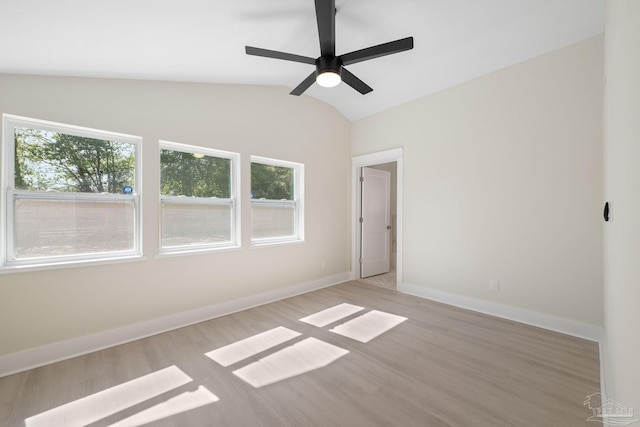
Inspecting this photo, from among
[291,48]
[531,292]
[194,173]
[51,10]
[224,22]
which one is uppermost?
[291,48]

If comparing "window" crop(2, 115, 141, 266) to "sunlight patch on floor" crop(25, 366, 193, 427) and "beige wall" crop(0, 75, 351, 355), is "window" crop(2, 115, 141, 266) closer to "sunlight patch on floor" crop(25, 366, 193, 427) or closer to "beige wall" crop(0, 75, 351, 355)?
"beige wall" crop(0, 75, 351, 355)

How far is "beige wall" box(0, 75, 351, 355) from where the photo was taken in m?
2.19

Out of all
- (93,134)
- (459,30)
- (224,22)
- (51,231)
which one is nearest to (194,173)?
(93,134)

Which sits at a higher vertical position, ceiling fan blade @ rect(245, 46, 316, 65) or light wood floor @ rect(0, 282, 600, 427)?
ceiling fan blade @ rect(245, 46, 316, 65)

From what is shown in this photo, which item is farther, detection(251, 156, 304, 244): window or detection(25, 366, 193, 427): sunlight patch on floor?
detection(251, 156, 304, 244): window

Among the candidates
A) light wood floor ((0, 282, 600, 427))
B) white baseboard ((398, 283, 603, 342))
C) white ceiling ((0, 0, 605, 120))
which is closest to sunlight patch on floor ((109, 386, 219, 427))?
light wood floor ((0, 282, 600, 427))

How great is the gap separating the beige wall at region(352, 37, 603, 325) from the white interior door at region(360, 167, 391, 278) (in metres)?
0.99

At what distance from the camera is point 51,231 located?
231 centimetres

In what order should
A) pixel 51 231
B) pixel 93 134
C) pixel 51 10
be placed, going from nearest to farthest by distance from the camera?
pixel 51 10, pixel 51 231, pixel 93 134

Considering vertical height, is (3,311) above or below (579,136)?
below

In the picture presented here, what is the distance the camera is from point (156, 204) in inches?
110

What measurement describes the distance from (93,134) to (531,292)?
4.90 meters

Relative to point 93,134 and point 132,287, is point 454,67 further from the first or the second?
point 132,287

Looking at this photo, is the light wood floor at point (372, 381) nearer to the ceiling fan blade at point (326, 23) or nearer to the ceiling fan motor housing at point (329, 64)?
the ceiling fan motor housing at point (329, 64)
